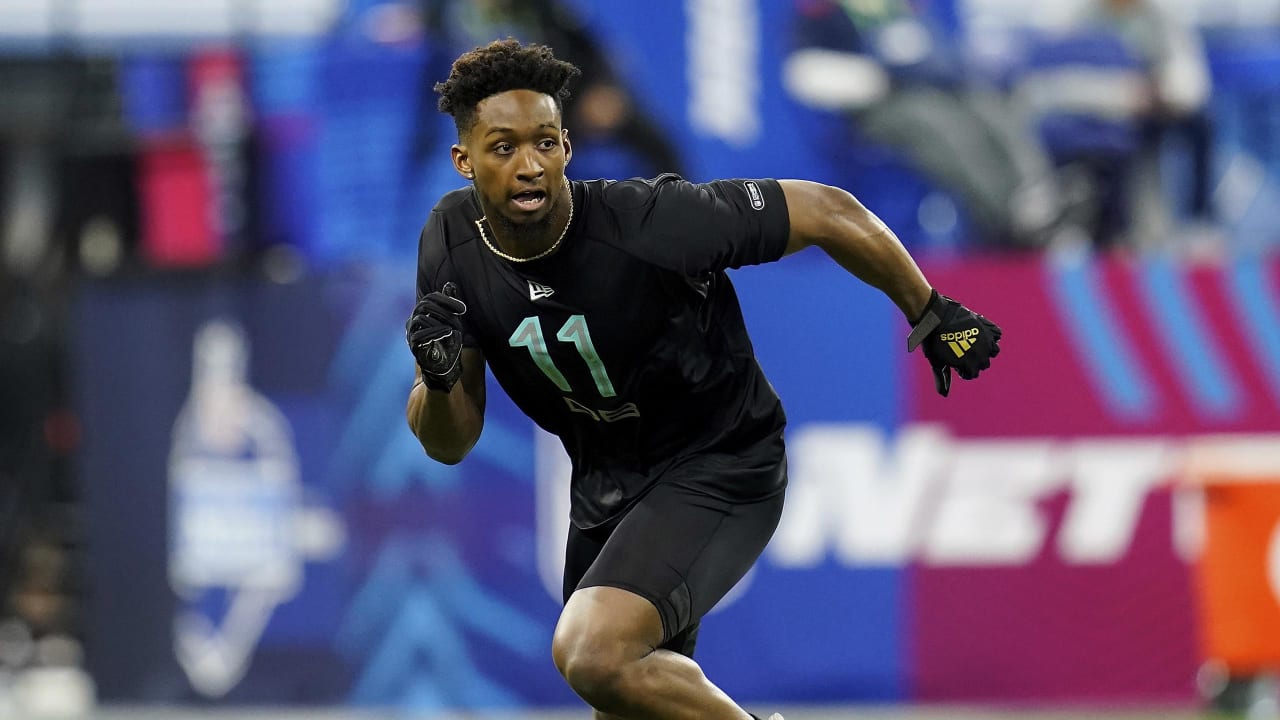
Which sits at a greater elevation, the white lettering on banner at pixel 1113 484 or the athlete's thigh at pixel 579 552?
the athlete's thigh at pixel 579 552

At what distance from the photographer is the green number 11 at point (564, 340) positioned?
4809mm

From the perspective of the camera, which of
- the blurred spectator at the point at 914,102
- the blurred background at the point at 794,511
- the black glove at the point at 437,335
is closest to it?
the black glove at the point at 437,335

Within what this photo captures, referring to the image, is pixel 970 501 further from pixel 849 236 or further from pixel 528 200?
pixel 528 200

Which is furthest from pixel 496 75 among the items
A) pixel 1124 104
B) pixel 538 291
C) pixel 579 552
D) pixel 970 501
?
pixel 1124 104

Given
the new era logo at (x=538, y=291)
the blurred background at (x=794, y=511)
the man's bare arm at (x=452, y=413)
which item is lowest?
the blurred background at (x=794, y=511)

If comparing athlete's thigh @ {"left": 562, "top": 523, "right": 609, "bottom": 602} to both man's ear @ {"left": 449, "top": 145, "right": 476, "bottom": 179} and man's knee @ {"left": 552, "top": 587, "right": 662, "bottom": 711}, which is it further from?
man's ear @ {"left": 449, "top": 145, "right": 476, "bottom": 179}

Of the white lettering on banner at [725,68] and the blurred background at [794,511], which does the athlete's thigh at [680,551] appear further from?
the white lettering on banner at [725,68]

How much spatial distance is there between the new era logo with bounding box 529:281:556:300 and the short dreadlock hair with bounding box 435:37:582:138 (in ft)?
1.46

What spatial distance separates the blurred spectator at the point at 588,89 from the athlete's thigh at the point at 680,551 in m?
5.65

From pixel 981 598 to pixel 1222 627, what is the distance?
1.15 m

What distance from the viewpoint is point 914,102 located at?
1077cm

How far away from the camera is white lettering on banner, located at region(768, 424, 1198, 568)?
28.2 feet

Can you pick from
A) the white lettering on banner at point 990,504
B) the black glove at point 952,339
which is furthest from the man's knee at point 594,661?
the white lettering on banner at point 990,504

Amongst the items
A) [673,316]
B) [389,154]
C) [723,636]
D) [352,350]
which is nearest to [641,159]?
[389,154]
